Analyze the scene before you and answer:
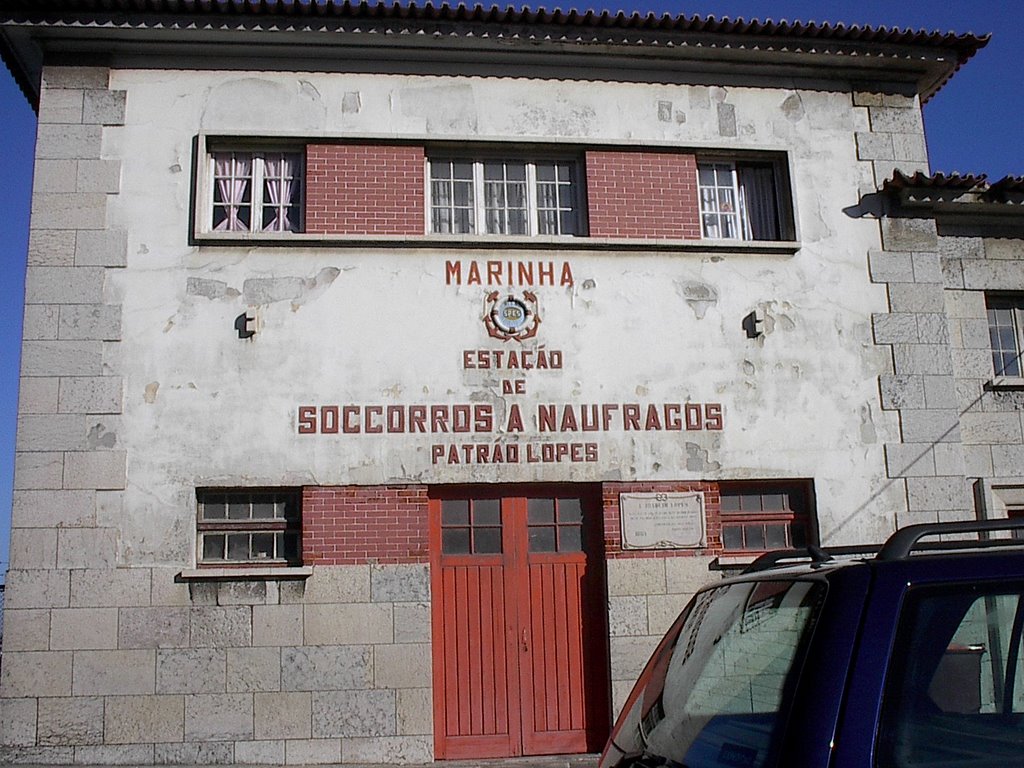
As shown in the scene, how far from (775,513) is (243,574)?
5.04 metres

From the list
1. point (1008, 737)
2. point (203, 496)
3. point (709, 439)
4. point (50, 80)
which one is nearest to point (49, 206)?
point (50, 80)

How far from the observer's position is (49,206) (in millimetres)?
9398

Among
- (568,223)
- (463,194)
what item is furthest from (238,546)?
(568,223)

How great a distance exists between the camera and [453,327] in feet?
31.2

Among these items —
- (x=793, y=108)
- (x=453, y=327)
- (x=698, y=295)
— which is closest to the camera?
(x=453, y=327)

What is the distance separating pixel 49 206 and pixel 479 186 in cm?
409

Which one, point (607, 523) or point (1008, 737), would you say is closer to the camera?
point (1008, 737)

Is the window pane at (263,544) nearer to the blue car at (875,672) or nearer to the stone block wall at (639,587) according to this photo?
the stone block wall at (639,587)

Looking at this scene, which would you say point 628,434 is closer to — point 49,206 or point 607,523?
point 607,523

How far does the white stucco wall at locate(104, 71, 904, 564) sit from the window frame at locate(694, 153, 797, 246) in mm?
140

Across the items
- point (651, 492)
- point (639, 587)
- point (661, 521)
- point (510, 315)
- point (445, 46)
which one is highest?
point (445, 46)

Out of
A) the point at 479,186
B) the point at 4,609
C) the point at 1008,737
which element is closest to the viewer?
the point at 1008,737

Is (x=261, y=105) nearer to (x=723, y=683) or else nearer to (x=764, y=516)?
(x=764, y=516)

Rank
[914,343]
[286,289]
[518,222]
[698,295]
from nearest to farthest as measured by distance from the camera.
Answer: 1. [286,289]
2. [698,295]
3. [518,222]
4. [914,343]
